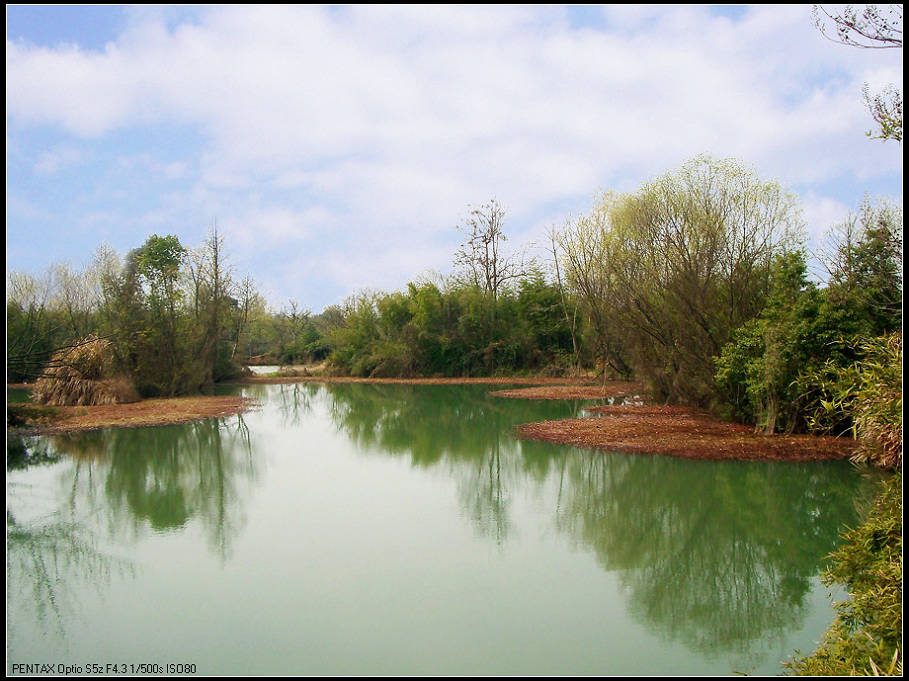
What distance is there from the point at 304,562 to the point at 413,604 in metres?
1.36

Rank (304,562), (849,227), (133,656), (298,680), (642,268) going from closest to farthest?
1. (298,680)
2. (133,656)
3. (304,562)
4. (849,227)
5. (642,268)

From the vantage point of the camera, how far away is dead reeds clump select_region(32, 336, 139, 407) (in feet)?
62.0

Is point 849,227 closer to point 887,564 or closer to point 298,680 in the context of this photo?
Result: point 887,564

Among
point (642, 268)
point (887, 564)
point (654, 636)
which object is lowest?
point (654, 636)

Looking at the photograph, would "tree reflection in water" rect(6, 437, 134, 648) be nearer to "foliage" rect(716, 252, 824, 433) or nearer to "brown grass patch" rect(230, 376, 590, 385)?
"foliage" rect(716, 252, 824, 433)

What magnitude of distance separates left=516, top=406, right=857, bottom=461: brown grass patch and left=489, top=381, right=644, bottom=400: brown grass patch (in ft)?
18.0

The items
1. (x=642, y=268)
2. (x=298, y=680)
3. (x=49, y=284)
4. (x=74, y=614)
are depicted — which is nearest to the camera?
(x=298, y=680)

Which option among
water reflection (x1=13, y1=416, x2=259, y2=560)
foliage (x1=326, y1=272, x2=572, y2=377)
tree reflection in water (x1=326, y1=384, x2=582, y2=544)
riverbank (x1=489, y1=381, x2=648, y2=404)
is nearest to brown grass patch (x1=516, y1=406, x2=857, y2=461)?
tree reflection in water (x1=326, y1=384, x2=582, y2=544)

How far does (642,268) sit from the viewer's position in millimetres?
15727

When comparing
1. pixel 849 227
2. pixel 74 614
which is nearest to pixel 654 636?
pixel 74 614

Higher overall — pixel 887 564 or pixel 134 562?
pixel 887 564

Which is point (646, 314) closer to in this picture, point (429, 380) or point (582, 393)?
point (582, 393)

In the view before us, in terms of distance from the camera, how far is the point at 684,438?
39.1 ft

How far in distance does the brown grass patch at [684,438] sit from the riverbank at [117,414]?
835 cm
